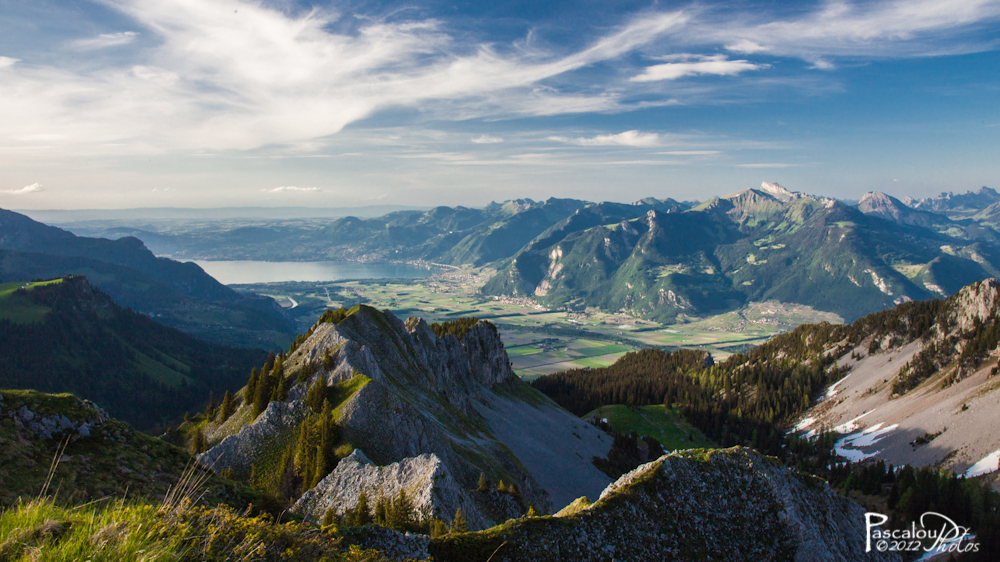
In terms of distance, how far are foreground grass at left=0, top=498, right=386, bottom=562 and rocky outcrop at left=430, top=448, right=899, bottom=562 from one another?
6457mm

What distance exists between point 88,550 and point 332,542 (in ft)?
18.0

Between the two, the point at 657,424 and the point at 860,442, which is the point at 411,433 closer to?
the point at 860,442

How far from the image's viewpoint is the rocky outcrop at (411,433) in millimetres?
33312

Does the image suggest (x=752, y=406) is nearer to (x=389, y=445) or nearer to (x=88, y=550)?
(x=389, y=445)

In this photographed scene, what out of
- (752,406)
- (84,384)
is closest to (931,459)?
(752,406)

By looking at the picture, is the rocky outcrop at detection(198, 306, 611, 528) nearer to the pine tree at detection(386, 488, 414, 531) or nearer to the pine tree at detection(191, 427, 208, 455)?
the pine tree at detection(386, 488, 414, 531)

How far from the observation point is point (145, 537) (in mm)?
8891

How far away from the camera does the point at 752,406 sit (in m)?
145

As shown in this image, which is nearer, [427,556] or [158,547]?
[158,547]

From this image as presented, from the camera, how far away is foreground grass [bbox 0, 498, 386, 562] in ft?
27.8

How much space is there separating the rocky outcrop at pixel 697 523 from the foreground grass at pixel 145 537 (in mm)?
6457

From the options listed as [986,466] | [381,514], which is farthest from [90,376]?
[986,466]

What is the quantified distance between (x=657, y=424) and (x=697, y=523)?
122 m

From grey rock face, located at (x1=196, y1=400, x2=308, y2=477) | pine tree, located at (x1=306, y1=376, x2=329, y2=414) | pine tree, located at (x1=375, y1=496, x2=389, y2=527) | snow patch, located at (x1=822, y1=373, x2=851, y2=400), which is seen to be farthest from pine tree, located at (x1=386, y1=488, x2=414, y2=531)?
snow patch, located at (x1=822, y1=373, x2=851, y2=400)
